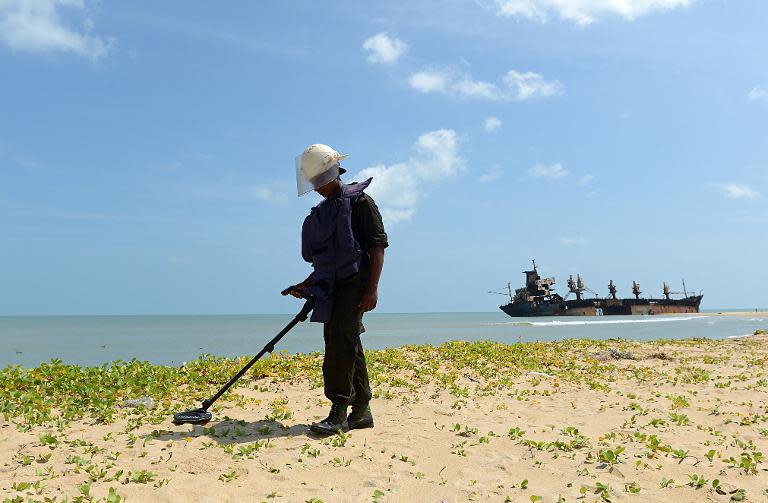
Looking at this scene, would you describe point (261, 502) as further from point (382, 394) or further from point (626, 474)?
point (382, 394)

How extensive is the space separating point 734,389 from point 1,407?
10.9m

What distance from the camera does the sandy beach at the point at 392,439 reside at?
4184 millimetres

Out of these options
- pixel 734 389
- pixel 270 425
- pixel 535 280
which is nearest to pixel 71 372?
pixel 270 425

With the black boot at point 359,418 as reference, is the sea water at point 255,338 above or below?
below

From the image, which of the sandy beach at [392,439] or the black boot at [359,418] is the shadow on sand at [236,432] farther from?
the black boot at [359,418]

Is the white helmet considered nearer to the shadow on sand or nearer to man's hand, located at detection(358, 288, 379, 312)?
man's hand, located at detection(358, 288, 379, 312)

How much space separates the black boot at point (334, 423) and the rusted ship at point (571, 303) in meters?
93.7

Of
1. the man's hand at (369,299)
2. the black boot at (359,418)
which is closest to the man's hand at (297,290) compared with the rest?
the man's hand at (369,299)

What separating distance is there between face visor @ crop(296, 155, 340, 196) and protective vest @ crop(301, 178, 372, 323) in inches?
7.8

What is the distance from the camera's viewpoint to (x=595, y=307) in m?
98.4

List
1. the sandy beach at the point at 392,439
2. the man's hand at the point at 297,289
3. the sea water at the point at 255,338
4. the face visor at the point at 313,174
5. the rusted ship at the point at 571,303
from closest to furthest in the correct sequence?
1. the sandy beach at the point at 392,439
2. the face visor at the point at 313,174
3. the man's hand at the point at 297,289
4. the sea water at the point at 255,338
5. the rusted ship at the point at 571,303

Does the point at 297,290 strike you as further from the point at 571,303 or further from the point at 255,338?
the point at 571,303

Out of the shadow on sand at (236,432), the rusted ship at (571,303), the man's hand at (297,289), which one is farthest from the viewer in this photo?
the rusted ship at (571,303)

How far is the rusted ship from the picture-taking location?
9625 cm
